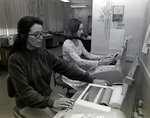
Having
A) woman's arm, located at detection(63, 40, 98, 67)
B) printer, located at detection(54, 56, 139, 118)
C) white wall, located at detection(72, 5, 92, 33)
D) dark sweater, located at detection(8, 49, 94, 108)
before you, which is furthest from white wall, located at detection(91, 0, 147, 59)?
white wall, located at detection(72, 5, 92, 33)

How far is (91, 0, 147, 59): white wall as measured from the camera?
2043 mm

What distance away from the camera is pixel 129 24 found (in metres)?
2.12

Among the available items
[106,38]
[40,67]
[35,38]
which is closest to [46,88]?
[40,67]

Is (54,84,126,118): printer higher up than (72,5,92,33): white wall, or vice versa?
(72,5,92,33): white wall

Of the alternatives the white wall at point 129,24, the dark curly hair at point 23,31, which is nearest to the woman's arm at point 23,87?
the dark curly hair at point 23,31

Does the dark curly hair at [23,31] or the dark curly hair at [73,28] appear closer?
the dark curly hair at [23,31]

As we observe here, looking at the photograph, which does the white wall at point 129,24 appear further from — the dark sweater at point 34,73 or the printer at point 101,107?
the printer at point 101,107

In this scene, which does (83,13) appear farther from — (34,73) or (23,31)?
(34,73)

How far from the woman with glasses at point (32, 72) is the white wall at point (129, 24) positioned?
1.27 meters

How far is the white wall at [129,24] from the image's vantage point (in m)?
2.04

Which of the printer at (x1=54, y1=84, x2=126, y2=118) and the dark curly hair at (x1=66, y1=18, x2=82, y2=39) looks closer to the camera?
the printer at (x1=54, y1=84, x2=126, y2=118)

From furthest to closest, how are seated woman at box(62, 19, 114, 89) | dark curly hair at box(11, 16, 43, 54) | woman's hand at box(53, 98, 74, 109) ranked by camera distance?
1. seated woman at box(62, 19, 114, 89)
2. dark curly hair at box(11, 16, 43, 54)
3. woman's hand at box(53, 98, 74, 109)

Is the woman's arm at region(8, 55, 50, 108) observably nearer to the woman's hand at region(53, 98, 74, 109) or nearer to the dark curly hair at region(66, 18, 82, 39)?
the woman's hand at region(53, 98, 74, 109)

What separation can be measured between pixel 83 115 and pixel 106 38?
1.84 metres
